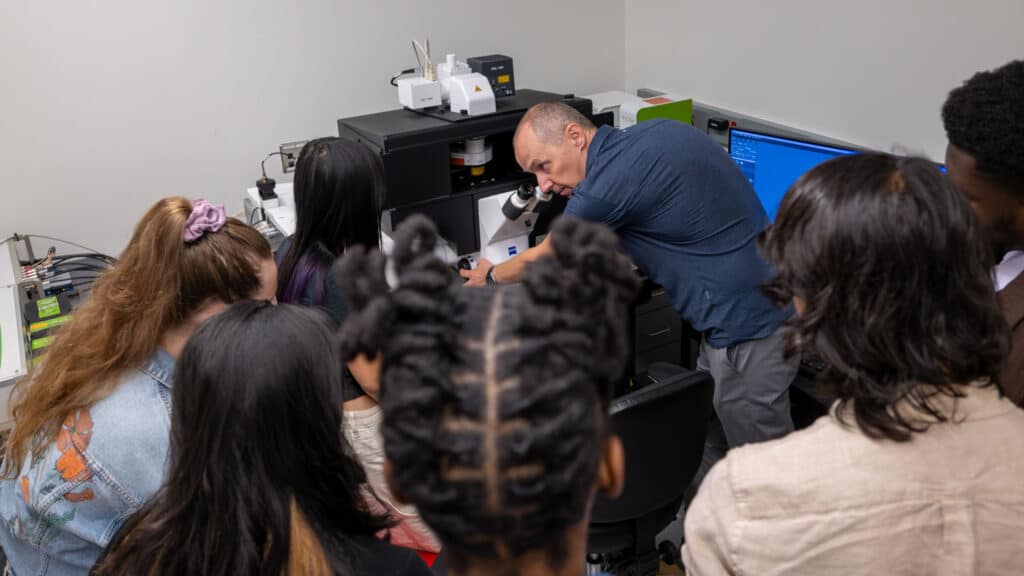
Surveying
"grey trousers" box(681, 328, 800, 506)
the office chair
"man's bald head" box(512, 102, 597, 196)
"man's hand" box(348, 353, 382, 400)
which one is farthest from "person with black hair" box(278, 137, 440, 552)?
"grey trousers" box(681, 328, 800, 506)

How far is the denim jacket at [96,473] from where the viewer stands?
3.50 feet

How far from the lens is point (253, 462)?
0.84 m

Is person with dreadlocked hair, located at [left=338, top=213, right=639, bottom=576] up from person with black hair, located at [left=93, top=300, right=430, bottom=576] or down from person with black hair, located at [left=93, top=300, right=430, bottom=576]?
up

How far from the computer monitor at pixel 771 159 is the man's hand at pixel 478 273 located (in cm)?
82

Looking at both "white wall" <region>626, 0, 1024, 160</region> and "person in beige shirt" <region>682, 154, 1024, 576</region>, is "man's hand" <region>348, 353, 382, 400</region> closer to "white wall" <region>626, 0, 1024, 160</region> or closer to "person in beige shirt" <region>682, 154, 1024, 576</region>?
"person in beige shirt" <region>682, 154, 1024, 576</region>

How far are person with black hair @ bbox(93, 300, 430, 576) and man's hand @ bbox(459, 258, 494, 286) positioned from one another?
1298mm

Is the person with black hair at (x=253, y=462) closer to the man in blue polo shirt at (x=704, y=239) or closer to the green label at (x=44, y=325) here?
the man in blue polo shirt at (x=704, y=239)

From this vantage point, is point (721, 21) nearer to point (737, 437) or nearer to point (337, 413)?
point (737, 437)

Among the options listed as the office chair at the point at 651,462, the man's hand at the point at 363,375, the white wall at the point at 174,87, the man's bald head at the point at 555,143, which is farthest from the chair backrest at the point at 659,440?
the white wall at the point at 174,87

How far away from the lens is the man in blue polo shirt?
1822 millimetres

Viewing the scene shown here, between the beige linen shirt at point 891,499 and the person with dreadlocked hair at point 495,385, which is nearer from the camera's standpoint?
the person with dreadlocked hair at point 495,385

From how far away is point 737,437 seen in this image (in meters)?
2.03

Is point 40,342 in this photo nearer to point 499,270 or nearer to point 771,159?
point 499,270

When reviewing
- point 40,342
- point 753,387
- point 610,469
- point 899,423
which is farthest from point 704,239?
point 40,342
